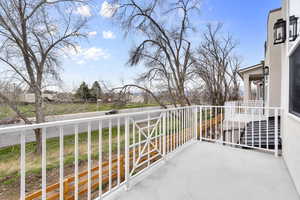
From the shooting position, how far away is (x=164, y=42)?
9.66 meters

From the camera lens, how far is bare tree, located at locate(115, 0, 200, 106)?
328 inches

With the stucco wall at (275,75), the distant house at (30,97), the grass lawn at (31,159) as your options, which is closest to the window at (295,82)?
the grass lawn at (31,159)

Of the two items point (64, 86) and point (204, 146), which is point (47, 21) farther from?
point (204, 146)

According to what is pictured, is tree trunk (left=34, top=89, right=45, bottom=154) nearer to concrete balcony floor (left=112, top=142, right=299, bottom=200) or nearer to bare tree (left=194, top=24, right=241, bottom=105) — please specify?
concrete balcony floor (left=112, top=142, right=299, bottom=200)

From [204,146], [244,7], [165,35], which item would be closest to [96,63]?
[165,35]

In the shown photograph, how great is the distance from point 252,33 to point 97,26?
393 inches

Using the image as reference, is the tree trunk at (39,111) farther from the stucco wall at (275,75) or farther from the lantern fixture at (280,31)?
the stucco wall at (275,75)

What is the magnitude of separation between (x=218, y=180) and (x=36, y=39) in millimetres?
6455

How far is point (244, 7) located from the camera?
789 centimetres

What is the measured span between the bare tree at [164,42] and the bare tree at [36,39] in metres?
3.02

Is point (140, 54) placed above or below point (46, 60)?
above

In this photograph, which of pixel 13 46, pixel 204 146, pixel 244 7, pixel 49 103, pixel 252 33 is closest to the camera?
pixel 204 146

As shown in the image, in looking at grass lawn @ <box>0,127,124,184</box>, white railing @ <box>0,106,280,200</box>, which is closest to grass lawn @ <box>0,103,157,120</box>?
grass lawn @ <box>0,127,124,184</box>

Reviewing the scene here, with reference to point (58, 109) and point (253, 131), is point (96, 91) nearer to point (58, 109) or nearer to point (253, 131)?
point (58, 109)
